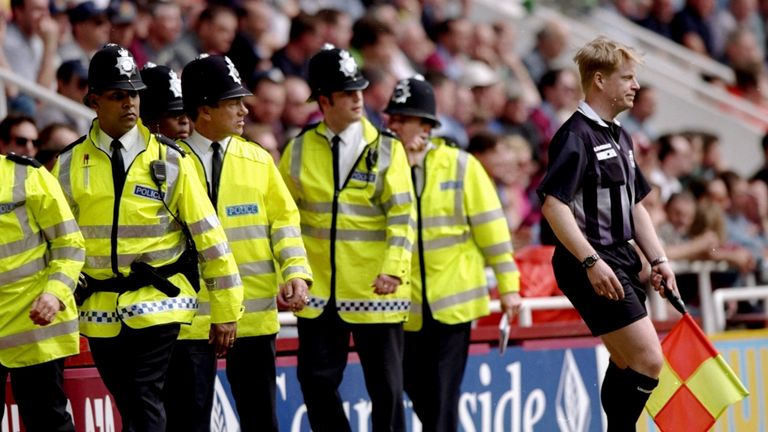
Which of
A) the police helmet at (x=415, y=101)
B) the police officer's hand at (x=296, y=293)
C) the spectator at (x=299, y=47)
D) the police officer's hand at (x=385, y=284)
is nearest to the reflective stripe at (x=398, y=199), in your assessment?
the police officer's hand at (x=385, y=284)

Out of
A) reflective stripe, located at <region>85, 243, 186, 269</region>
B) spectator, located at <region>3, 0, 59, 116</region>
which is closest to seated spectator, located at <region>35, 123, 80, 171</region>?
spectator, located at <region>3, 0, 59, 116</region>

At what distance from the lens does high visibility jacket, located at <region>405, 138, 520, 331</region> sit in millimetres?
10070

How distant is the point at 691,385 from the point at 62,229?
11.5ft

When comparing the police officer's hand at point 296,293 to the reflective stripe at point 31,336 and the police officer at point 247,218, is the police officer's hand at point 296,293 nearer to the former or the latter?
the police officer at point 247,218

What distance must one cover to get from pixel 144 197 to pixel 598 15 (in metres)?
13.6

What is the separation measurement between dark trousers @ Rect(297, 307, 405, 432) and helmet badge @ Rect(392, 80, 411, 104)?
58.2 inches

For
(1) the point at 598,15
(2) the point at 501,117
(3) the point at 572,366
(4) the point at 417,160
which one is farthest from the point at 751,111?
(4) the point at 417,160

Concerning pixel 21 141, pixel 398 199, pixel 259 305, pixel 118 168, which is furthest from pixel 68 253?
pixel 21 141

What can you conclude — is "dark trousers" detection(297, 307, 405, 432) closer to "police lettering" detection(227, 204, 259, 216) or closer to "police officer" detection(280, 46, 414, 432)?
"police officer" detection(280, 46, 414, 432)

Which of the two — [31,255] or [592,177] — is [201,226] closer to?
[31,255]

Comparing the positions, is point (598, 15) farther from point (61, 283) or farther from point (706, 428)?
point (61, 283)

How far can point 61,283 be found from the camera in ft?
25.4

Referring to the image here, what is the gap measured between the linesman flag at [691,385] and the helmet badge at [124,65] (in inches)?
124

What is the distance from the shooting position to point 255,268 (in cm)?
878
